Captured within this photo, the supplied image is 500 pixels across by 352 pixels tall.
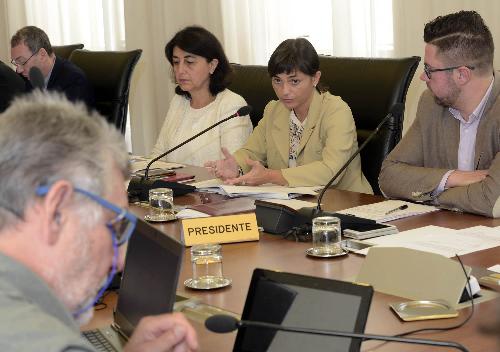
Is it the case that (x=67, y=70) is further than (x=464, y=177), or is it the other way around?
(x=67, y=70)

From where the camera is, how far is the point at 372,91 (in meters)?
3.35

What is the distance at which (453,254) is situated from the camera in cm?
214

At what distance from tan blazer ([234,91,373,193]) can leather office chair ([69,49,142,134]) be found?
0.90m

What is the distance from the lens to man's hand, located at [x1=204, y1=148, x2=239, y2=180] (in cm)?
325

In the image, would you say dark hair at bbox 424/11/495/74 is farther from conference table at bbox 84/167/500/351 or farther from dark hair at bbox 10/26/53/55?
dark hair at bbox 10/26/53/55

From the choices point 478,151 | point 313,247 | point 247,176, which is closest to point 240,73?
point 247,176

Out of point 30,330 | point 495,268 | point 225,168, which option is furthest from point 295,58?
point 30,330

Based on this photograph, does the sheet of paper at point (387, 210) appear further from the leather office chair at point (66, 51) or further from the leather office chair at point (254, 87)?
the leather office chair at point (66, 51)

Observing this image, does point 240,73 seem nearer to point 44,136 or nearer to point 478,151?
point 478,151

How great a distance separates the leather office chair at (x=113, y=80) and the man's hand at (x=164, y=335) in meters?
2.87

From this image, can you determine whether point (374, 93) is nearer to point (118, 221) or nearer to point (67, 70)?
point (67, 70)

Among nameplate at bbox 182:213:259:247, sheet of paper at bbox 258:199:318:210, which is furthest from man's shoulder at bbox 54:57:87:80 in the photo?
nameplate at bbox 182:213:259:247

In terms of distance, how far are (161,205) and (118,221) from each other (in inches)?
65.4

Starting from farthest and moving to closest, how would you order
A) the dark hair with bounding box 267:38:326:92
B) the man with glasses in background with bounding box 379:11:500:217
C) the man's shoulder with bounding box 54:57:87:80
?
1. the man's shoulder with bounding box 54:57:87:80
2. the dark hair with bounding box 267:38:326:92
3. the man with glasses in background with bounding box 379:11:500:217
